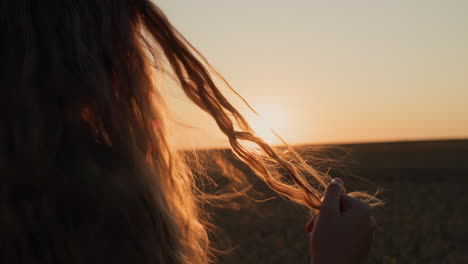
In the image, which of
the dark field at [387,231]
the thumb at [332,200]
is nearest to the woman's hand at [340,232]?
the thumb at [332,200]

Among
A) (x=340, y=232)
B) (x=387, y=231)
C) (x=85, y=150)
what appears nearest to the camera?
(x=85, y=150)

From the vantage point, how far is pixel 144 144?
1.12 m

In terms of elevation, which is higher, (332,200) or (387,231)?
(332,200)

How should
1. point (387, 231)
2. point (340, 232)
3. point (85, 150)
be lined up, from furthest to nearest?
point (387, 231)
point (340, 232)
point (85, 150)

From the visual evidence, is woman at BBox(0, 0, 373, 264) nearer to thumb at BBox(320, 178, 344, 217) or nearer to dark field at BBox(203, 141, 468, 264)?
thumb at BBox(320, 178, 344, 217)

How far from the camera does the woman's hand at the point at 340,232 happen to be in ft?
3.59

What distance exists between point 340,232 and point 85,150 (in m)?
0.64

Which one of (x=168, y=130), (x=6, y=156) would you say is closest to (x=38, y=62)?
(x=6, y=156)

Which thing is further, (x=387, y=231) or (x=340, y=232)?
(x=387, y=231)

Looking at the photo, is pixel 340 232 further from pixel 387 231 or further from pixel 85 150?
pixel 387 231

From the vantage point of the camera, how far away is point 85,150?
3.14ft

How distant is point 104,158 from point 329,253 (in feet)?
1.93

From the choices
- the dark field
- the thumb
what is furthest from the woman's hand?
the dark field

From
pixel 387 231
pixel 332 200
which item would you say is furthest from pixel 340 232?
pixel 387 231
